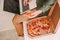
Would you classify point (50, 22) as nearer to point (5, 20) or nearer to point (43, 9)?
point (43, 9)

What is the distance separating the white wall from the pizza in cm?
17

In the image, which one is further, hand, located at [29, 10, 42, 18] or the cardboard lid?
hand, located at [29, 10, 42, 18]

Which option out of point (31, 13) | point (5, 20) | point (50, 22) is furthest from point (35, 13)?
point (5, 20)

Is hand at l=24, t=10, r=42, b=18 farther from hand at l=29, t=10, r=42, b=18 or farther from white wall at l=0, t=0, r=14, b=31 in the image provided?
white wall at l=0, t=0, r=14, b=31

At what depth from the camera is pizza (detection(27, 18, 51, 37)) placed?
3.74ft

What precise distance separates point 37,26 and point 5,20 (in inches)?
11.3

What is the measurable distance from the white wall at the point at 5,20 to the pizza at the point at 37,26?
17 cm

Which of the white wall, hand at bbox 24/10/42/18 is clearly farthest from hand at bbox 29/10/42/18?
the white wall

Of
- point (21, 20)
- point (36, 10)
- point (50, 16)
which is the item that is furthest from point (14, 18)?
point (50, 16)

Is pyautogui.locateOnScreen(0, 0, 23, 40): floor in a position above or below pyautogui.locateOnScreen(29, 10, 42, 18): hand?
below

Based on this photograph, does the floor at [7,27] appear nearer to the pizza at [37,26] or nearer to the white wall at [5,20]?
the white wall at [5,20]

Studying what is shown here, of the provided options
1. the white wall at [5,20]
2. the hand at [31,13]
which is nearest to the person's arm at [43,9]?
the hand at [31,13]

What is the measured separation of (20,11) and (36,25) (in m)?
0.17

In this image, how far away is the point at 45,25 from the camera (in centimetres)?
117
